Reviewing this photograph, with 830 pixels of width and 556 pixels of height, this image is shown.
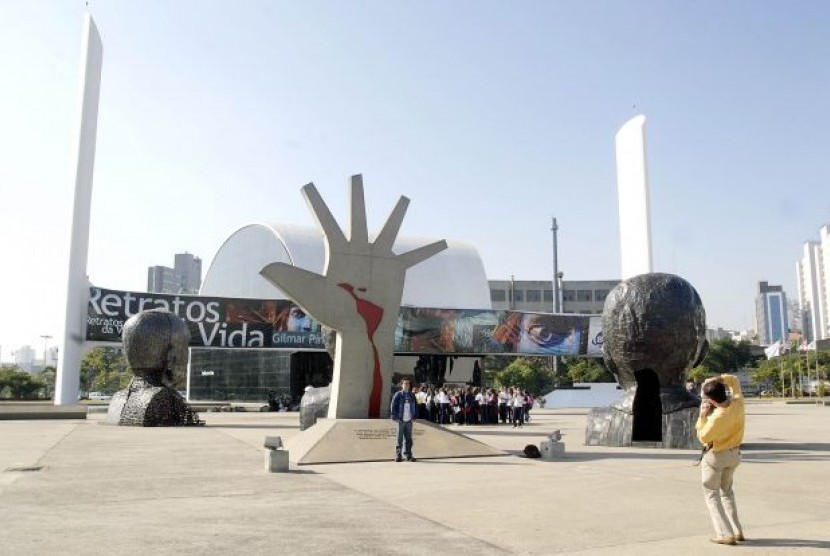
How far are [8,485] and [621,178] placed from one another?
2030 inches

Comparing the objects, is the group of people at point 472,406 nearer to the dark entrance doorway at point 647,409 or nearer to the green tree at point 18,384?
the dark entrance doorway at point 647,409

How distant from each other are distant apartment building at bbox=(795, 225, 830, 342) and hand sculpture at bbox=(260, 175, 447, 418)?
147 meters

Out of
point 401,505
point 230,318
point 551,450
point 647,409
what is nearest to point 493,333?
point 230,318

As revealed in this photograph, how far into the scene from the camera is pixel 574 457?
13031 millimetres

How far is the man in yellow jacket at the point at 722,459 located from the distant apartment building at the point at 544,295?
9591cm

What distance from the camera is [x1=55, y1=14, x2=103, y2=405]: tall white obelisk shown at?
36.6 meters

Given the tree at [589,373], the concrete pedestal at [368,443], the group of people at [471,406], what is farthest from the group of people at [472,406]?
the tree at [589,373]

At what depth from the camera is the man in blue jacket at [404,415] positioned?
1209cm

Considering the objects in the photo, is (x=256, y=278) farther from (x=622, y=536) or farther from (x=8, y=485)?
(x=622, y=536)

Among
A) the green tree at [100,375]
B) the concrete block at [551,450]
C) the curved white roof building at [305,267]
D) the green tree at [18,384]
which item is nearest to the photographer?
the concrete block at [551,450]

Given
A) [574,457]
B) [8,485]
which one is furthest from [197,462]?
[574,457]

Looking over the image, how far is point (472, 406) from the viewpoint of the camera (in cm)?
2570

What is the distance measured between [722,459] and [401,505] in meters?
3.31

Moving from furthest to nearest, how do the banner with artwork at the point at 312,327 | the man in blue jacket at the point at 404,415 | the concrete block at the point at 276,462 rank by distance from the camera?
the banner with artwork at the point at 312,327
the man in blue jacket at the point at 404,415
the concrete block at the point at 276,462
